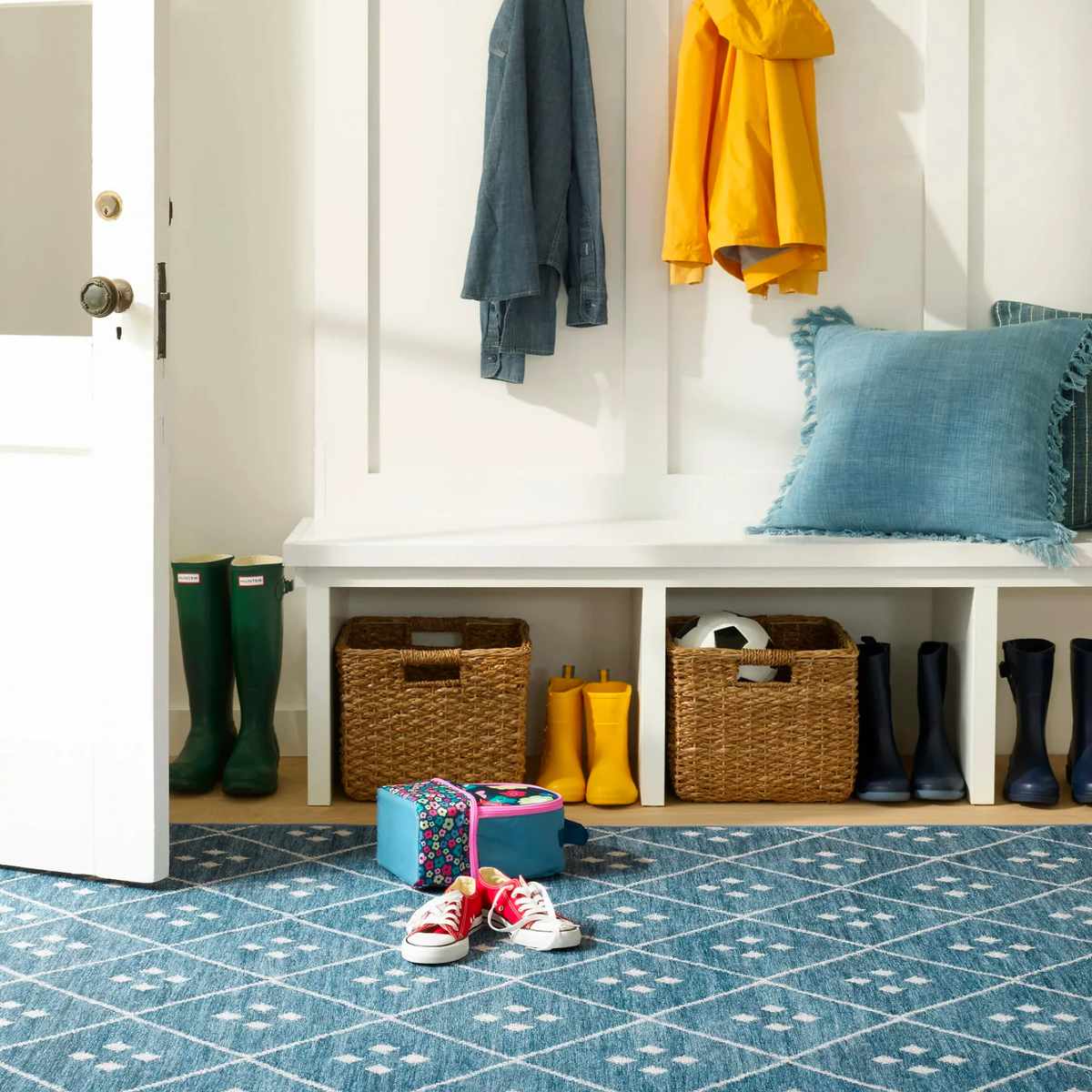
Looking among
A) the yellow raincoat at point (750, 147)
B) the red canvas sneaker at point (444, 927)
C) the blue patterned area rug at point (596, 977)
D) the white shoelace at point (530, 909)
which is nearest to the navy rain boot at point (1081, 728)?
the blue patterned area rug at point (596, 977)

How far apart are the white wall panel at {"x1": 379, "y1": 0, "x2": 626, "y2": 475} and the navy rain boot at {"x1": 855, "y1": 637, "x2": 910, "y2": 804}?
0.73 metres

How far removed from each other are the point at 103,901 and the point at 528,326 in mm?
1434

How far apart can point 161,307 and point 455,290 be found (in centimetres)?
93

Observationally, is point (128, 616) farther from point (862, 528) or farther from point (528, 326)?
point (862, 528)

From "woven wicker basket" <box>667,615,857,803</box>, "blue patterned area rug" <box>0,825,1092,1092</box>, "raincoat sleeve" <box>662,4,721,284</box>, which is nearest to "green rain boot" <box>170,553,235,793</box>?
"blue patterned area rug" <box>0,825,1092,1092</box>

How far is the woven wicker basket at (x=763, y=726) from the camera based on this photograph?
2436 mm

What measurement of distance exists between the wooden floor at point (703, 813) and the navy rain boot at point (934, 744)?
Answer: 0.13 feet

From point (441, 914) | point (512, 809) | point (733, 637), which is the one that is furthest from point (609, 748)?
point (441, 914)

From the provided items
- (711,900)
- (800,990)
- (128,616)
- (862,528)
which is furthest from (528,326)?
(800,990)

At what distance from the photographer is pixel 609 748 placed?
249cm

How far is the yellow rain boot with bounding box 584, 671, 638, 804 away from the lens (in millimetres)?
2463

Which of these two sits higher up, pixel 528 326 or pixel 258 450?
pixel 528 326

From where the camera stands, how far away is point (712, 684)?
2.44 meters

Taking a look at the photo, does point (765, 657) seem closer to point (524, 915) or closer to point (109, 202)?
point (524, 915)
